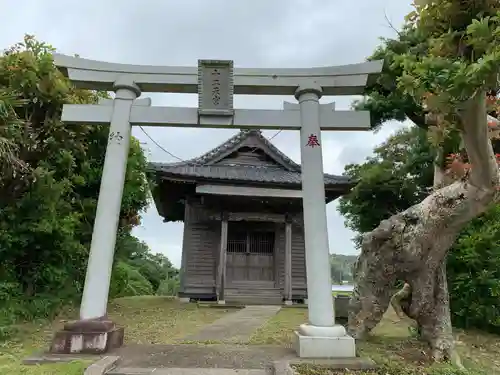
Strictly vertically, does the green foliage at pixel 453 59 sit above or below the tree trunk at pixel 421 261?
above

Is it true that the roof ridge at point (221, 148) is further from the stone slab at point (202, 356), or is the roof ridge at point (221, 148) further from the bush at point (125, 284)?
the stone slab at point (202, 356)

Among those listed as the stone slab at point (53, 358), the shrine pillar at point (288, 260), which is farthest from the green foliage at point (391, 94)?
the stone slab at point (53, 358)

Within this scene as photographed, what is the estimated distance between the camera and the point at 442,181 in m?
6.80

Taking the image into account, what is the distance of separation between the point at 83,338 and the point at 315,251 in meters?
3.39

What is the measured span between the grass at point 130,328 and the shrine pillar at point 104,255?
19.9 inches

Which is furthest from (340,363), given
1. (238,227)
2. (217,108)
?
(238,227)

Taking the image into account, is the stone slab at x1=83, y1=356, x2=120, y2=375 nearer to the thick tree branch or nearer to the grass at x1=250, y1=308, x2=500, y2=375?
the grass at x1=250, y1=308, x2=500, y2=375

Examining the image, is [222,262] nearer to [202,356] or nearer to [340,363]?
[202,356]

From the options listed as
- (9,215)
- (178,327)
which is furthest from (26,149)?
(178,327)

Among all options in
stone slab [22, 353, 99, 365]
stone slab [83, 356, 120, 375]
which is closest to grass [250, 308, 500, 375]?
stone slab [83, 356, 120, 375]

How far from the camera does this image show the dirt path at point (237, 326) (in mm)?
6543

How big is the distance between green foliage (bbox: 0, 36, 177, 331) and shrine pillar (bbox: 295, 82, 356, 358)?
15.7 feet

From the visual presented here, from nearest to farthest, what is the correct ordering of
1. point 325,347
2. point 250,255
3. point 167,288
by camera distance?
point 325,347, point 250,255, point 167,288

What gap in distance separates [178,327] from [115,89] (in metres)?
5.12
